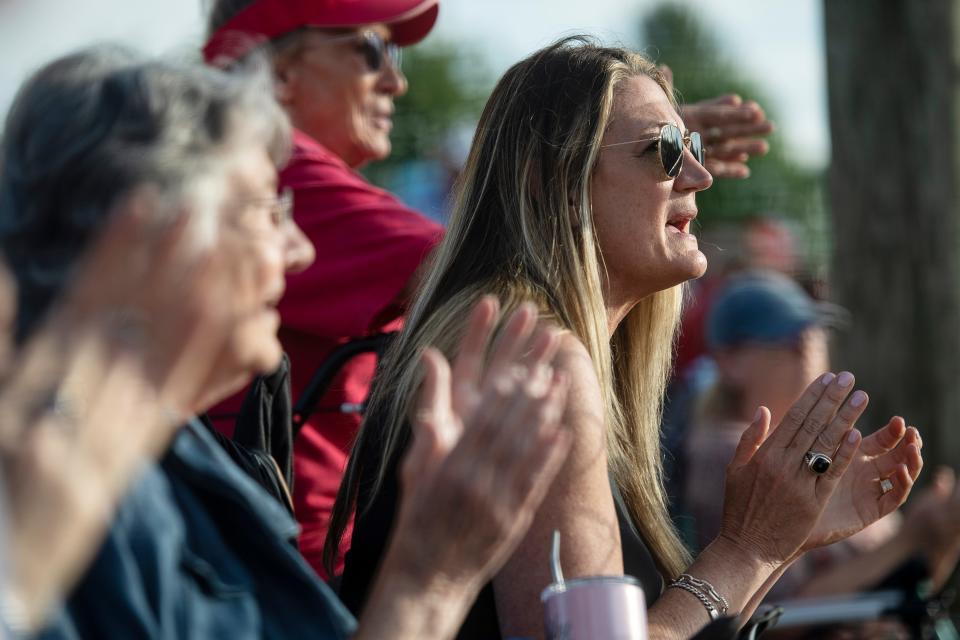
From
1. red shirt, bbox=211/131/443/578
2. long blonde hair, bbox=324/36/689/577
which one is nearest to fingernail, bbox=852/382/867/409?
long blonde hair, bbox=324/36/689/577

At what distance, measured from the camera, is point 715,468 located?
5129mm

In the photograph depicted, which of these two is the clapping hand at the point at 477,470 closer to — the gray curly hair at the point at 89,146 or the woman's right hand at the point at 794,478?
the gray curly hair at the point at 89,146

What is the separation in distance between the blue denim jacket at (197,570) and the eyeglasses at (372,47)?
1877 mm

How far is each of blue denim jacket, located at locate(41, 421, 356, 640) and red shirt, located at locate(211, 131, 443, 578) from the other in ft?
3.62

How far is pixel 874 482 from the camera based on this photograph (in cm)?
307

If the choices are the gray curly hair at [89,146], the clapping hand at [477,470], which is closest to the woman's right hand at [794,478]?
the clapping hand at [477,470]

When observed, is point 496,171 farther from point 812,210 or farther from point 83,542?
point 812,210

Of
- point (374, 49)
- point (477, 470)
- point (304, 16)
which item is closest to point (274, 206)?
point (477, 470)

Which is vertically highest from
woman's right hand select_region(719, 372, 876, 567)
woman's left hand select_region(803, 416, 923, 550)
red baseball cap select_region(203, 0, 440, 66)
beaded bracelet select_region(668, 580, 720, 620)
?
red baseball cap select_region(203, 0, 440, 66)

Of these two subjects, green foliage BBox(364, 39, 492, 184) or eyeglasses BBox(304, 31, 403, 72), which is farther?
green foliage BBox(364, 39, 492, 184)

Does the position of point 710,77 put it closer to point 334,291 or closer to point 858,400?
point 334,291

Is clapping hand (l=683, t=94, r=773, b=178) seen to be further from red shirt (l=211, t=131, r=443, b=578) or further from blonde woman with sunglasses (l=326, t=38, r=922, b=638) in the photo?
red shirt (l=211, t=131, r=443, b=578)

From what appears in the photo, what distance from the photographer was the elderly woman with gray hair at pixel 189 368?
178 cm

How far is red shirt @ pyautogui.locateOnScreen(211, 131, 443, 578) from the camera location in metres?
3.25
